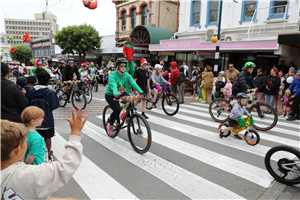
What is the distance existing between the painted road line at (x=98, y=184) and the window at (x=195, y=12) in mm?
16228

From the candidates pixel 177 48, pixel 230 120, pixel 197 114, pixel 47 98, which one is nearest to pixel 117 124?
pixel 47 98

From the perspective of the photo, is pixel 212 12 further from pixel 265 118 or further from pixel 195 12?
pixel 265 118

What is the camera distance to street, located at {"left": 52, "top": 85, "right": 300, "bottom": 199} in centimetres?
313

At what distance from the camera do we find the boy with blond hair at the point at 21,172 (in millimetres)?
1302

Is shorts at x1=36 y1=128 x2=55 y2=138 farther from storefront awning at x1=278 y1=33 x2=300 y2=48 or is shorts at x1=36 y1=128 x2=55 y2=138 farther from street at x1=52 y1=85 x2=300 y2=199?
storefront awning at x1=278 y1=33 x2=300 y2=48

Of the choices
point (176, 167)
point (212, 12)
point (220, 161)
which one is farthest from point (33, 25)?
point (220, 161)

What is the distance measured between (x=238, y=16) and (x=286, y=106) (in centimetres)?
910

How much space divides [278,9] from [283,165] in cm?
1293

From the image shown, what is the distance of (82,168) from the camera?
12.6 feet

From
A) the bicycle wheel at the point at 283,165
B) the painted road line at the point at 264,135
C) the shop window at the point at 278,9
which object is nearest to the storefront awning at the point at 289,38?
the shop window at the point at 278,9

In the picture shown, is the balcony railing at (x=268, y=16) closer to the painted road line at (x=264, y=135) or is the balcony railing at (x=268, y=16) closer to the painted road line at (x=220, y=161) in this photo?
the painted road line at (x=264, y=135)

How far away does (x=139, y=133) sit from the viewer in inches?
180

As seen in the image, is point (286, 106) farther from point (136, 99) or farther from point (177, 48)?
point (177, 48)

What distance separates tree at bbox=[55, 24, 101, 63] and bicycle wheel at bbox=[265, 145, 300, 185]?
1057 inches
